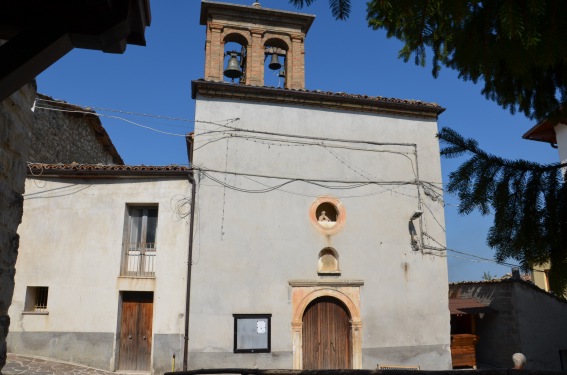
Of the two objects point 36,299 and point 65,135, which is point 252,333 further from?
point 65,135

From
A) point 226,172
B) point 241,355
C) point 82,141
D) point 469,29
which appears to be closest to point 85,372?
point 241,355

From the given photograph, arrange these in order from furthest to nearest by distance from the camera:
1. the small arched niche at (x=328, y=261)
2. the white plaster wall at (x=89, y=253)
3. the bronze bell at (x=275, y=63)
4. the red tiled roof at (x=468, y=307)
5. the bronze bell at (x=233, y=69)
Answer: the red tiled roof at (x=468, y=307), the bronze bell at (x=275, y=63), the bronze bell at (x=233, y=69), the small arched niche at (x=328, y=261), the white plaster wall at (x=89, y=253)

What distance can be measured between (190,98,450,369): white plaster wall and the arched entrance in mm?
488

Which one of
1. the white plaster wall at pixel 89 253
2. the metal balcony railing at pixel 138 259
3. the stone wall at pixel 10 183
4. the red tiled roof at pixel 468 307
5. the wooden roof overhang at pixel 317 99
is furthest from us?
the red tiled roof at pixel 468 307

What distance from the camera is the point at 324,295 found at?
12430mm

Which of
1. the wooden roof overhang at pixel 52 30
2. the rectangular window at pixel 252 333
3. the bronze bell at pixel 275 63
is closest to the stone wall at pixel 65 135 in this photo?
the bronze bell at pixel 275 63

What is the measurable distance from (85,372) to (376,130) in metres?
9.37

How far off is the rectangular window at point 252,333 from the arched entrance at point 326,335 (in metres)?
1.01

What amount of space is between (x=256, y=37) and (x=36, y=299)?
8.80m

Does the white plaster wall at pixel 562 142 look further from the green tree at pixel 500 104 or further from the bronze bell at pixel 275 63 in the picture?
the green tree at pixel 500 104

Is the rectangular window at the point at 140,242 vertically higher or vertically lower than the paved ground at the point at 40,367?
higher

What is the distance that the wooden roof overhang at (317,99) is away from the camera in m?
13.0

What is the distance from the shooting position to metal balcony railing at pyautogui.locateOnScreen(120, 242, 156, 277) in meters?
12.0

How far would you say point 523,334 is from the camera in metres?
13.6
